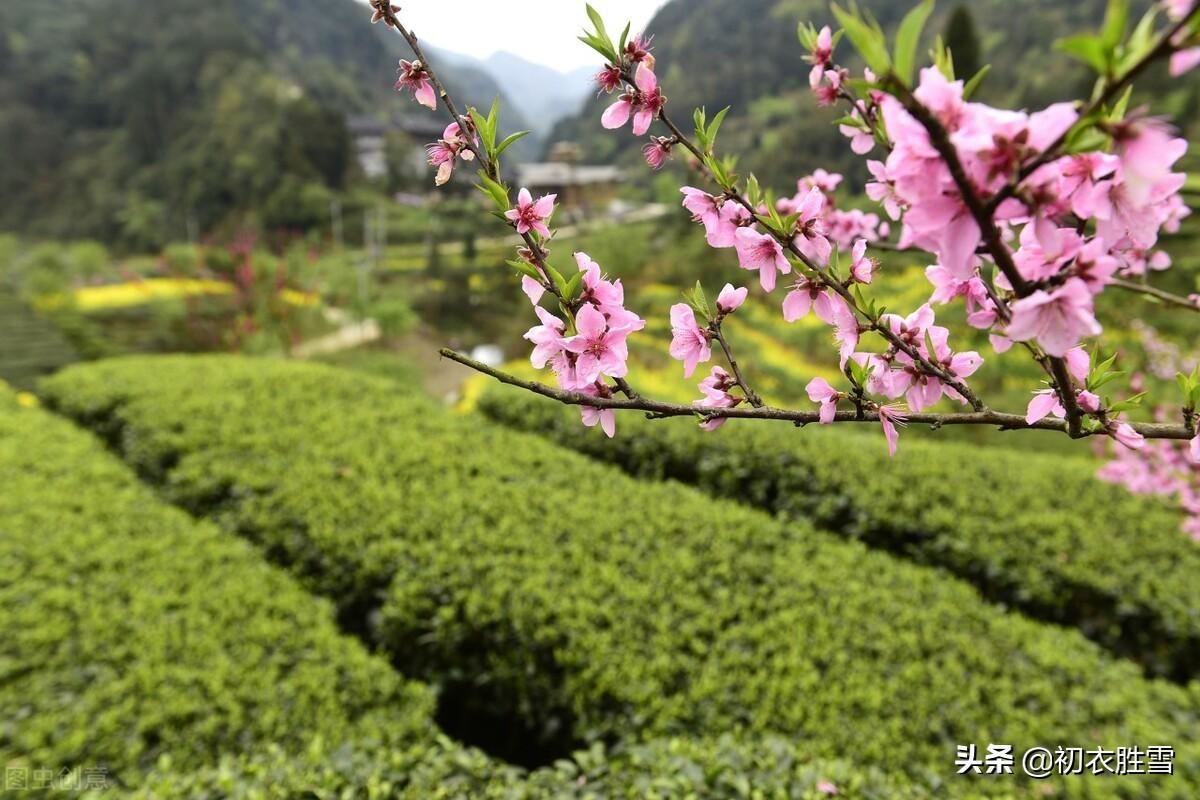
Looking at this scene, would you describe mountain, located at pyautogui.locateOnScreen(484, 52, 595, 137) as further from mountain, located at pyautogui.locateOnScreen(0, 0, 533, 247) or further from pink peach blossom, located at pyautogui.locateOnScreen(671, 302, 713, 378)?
pink peach blossom, located at pyautogui.locateOnScreen(671, 302, 713, 378)

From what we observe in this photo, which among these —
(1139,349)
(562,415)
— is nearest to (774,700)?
(562,415)

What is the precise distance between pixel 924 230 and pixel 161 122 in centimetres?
3869

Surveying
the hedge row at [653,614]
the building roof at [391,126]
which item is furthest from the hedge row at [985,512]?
the building roof at [391,126]

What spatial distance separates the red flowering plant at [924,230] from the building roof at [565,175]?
79.3ft

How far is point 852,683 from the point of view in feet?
7.61

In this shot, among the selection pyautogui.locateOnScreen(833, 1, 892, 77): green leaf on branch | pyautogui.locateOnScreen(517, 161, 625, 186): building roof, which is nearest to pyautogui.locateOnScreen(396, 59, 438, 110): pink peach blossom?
pyautogui.locateOnScreen(833, 1, 892, 77): green leaf on branch

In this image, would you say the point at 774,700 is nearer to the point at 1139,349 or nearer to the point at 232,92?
the point at 1139,349

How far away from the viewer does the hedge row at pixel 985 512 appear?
→ 3.13m

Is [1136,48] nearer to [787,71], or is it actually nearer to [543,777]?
[543,777]

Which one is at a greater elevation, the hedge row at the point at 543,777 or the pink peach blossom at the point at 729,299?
the pink peach blossom at the point at 729,299

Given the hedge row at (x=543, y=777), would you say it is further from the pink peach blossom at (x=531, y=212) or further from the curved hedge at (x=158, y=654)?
the pink peach blossom at (x=531, y=212)

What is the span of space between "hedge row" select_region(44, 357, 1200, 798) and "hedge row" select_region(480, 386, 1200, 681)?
13.6 inches

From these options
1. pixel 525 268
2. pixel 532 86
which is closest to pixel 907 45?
pixel 525 268

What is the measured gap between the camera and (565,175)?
84.3 ft
